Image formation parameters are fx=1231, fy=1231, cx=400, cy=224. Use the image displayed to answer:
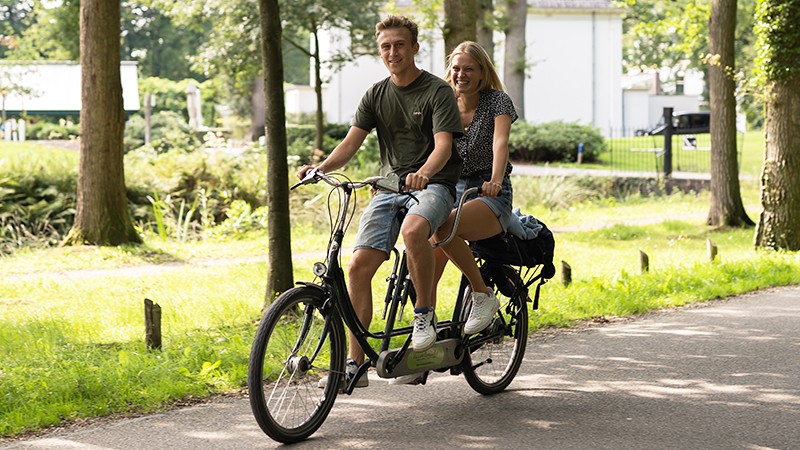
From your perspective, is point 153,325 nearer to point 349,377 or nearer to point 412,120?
point 349,377

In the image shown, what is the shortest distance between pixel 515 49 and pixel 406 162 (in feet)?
123

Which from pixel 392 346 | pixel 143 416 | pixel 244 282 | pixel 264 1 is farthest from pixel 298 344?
pixel 244 282

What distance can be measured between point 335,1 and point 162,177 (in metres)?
14.0

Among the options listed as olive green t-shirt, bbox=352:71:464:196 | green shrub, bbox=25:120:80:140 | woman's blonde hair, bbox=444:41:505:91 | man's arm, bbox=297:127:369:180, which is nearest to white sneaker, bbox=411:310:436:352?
olive green t-shirt, bbox=352:71:464:196

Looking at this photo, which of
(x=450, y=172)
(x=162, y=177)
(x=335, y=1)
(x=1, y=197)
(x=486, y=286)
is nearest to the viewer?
(x=450, y=172)

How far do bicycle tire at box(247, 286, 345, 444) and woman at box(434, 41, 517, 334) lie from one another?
104cm

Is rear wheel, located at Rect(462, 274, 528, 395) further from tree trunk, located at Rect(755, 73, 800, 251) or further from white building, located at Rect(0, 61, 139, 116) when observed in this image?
white building, located at Rect(0, 61, 139, 116)

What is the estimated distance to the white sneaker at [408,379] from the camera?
6.62 m

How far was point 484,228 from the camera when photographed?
7.11 m

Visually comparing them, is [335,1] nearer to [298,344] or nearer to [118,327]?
[118,327]

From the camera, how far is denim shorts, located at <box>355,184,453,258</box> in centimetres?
642

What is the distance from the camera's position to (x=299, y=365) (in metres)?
6.12

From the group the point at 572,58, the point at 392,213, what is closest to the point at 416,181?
the point at 392,213

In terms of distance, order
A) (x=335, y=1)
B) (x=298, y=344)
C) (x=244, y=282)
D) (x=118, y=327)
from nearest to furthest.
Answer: (x=298, y=344), (x=118, y=327), (x=244, y=282), (x=335, y=1)
